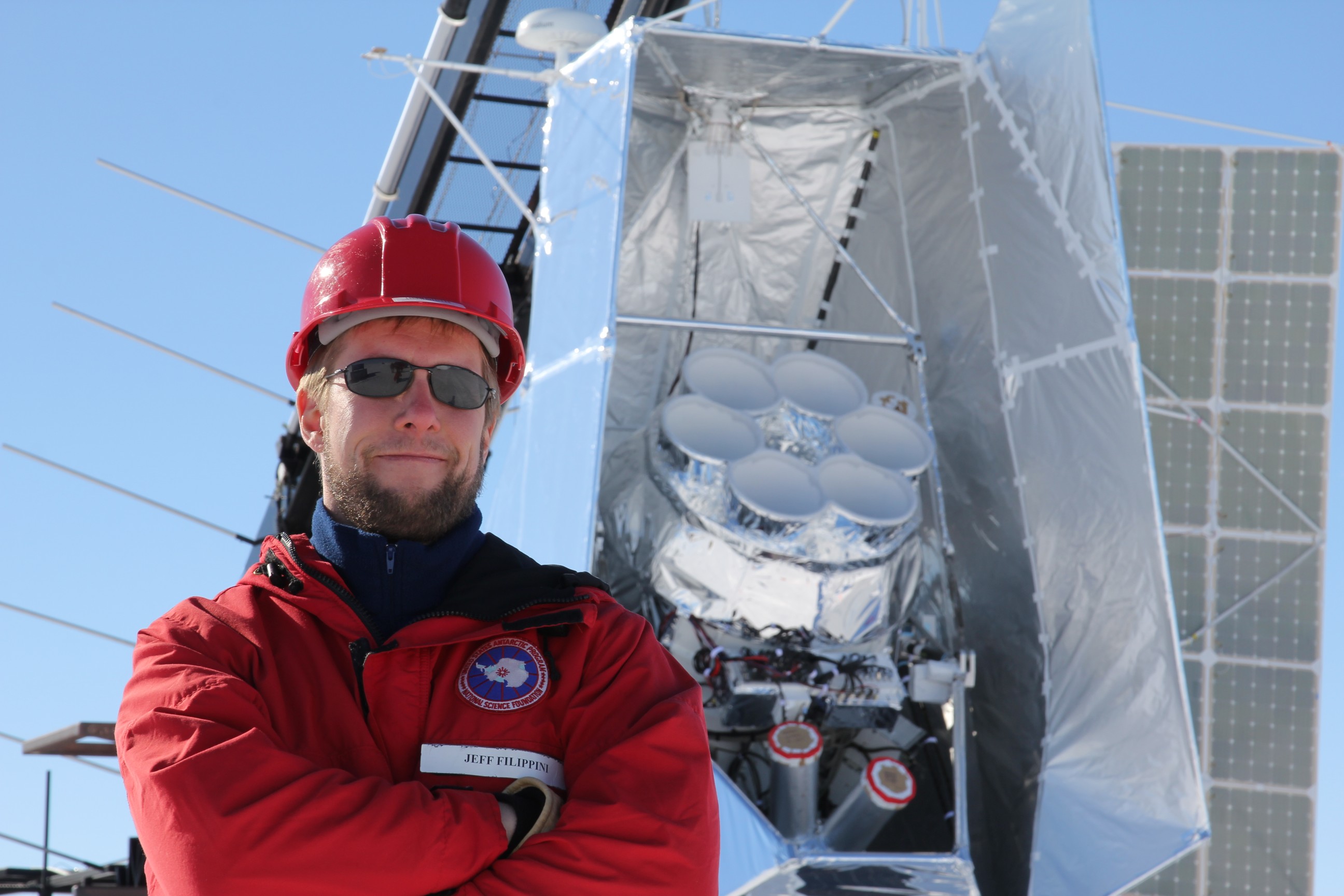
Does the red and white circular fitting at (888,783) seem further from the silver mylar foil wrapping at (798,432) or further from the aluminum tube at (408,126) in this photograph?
the aluminum tube at (408,126)

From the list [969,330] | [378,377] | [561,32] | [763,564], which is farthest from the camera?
[561,32]

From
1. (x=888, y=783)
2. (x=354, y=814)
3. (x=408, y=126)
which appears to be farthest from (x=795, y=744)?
(x=408, y=126)

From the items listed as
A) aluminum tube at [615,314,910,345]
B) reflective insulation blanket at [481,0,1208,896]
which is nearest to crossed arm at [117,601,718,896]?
reflective insulation blanket at [481,0,1208,896]

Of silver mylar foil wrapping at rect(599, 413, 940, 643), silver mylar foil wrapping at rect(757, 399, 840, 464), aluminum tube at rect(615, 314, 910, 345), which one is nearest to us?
silver mylar foil wrapping at rect(599, 413, 940, 643)

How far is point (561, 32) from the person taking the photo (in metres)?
6.71

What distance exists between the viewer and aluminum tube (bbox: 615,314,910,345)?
6.05 metres

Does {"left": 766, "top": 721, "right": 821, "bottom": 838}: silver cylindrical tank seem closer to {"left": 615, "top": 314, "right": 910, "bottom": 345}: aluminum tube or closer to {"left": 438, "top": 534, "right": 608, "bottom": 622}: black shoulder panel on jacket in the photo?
{"left": 615, "top": 314, "right": 910, "bottom": 345}: aluminum tube

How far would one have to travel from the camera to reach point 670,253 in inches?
279

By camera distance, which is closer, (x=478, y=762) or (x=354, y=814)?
(x=354, y=814)

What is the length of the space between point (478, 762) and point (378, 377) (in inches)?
27.4

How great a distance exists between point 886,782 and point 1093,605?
1092mm

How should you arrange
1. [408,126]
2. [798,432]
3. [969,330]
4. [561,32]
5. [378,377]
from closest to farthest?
[378,377]
[798,432]
[969,330]
[561,32]
[408,126]

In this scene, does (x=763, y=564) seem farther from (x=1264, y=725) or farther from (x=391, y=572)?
(x=1264, y=725)

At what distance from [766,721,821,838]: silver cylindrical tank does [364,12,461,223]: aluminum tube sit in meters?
4.60
